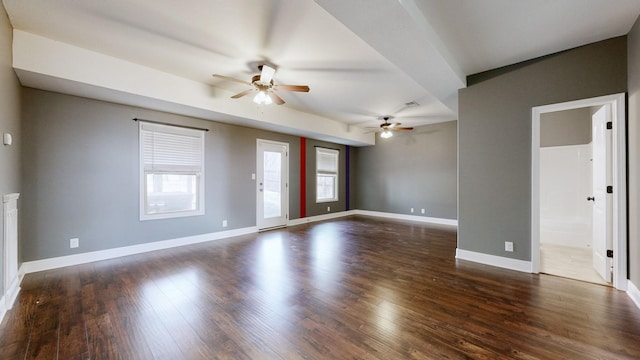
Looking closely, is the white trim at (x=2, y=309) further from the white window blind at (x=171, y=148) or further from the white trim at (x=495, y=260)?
the white trim at (x=495, y=260)

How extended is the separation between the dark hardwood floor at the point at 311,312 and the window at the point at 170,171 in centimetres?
97

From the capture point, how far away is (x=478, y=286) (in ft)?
9.18

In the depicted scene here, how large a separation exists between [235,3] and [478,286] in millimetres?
3742

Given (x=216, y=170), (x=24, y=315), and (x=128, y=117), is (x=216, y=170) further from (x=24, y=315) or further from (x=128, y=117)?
(x=24, y=315)

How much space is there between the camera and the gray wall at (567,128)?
171 inches

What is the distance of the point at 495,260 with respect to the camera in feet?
11.4

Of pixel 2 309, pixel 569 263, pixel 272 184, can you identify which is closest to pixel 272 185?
pixel 272 184

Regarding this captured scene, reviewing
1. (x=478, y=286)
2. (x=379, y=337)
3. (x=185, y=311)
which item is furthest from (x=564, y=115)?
(x=185, y=311)

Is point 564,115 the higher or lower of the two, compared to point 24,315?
higher

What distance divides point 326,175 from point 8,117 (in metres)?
6.10

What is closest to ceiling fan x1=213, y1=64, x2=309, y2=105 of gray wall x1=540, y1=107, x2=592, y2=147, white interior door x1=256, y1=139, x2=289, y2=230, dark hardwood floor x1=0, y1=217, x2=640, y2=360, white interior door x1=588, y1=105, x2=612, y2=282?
white interior door x1=256, y1=139, x2=289, y2=230

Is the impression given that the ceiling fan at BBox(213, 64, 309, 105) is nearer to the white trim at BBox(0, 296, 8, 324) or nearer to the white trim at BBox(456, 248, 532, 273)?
the white trim at BBox(0, 296, 8, 324)

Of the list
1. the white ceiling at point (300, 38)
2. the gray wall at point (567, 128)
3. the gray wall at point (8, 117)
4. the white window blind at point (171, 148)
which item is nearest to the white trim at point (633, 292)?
the white ceiling at point (300, 38)

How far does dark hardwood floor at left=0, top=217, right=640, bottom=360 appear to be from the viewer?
5.79 feet
